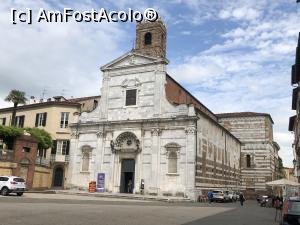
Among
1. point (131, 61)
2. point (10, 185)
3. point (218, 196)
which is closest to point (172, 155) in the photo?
point (218, 196)

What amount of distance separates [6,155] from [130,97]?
41.8 feet

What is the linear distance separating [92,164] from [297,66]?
69.0ft

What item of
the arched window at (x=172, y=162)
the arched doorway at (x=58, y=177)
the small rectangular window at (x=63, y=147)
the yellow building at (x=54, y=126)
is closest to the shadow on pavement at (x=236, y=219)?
the arched window at (x=172, y=162)

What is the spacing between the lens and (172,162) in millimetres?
32781

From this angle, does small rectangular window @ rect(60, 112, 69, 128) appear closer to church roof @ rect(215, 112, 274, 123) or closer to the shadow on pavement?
the shadow on pavement

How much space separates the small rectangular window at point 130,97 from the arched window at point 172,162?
6.63 meters

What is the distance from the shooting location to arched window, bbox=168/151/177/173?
32.5 m

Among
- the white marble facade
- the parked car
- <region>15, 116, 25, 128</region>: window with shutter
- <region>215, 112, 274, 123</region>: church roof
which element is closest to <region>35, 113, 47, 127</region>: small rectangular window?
<region>15, 116, 25, 128</region>: window with shutter

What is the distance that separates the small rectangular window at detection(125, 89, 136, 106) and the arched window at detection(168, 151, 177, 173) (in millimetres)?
6631

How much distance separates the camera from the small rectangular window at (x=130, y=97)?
3603 cm

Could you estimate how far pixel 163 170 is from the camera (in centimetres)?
3272

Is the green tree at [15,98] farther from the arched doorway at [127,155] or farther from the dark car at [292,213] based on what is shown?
the dark car at [292,213]

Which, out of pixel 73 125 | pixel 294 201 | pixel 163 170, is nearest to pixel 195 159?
pixel 163 170

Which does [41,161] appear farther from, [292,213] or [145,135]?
[292,213]
